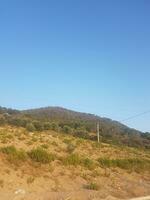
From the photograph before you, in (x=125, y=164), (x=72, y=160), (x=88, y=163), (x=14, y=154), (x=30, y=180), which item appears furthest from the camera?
(x=125, y=164)

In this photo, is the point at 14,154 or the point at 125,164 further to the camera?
the point at 125,164

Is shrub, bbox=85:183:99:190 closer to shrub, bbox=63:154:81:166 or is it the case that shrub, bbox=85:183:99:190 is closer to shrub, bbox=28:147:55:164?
shrub, bbox=28:147:55:164

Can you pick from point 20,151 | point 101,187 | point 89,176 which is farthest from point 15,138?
point 101,187

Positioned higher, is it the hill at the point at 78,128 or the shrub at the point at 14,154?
the hill at the point at 78,128

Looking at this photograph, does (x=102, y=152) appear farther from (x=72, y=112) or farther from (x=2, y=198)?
(x=72, y=112)

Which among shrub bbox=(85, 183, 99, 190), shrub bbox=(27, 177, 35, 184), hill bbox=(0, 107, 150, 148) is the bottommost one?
shrub bbox=(85, 183, 99, 190)

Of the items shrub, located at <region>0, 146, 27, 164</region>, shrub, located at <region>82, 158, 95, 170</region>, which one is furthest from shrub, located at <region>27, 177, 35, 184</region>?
shrub, located at <region>82, 158, 95, 170</region>

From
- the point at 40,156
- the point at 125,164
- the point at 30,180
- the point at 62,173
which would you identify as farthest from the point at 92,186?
the point at 125,164

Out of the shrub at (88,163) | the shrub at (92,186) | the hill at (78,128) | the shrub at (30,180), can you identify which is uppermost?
the hill at (78,128)

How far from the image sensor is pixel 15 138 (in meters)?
25.2

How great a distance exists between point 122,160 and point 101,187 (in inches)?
285

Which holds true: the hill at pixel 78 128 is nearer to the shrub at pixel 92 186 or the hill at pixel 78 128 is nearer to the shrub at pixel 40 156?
the shrub at pixel 40 156

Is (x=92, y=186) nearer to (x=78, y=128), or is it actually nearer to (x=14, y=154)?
(x=14, y=154)

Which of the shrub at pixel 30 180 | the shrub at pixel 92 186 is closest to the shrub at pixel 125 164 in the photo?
the shrub at pixel 92 186
